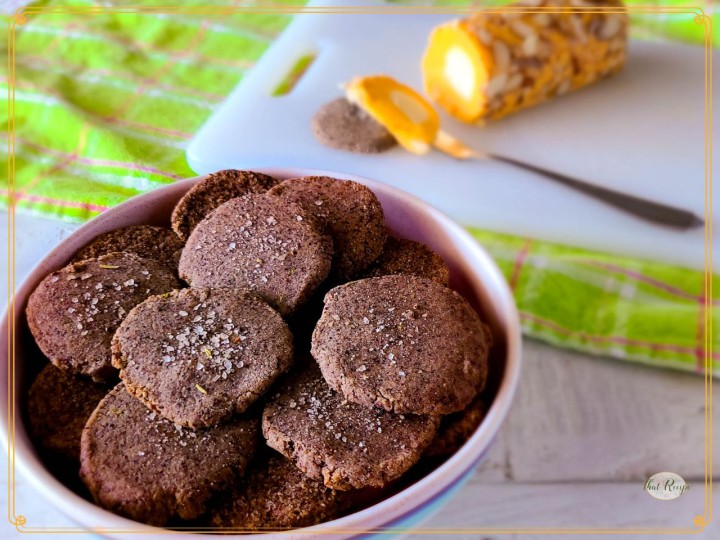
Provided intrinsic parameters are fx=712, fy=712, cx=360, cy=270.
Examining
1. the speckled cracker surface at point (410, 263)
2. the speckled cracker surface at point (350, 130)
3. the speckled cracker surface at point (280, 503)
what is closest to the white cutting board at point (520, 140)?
the speckled cracker surface at point (350, 130)

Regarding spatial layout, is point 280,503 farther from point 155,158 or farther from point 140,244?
point 155,158

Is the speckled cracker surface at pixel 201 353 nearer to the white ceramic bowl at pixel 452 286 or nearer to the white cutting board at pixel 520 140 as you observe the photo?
the white ceramic bowl at pixel 452 286

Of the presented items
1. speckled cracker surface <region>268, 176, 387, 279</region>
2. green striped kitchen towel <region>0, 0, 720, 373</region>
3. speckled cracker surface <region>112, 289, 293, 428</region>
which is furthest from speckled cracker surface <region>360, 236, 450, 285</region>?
green striped kitchen towel <region>0, 0, 720, 373</region>

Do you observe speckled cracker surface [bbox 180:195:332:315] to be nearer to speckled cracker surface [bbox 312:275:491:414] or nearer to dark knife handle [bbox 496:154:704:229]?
speckled cracker surface [bbox 312:275:491:414]

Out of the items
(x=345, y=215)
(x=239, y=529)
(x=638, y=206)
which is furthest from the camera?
(x=638, y=206)

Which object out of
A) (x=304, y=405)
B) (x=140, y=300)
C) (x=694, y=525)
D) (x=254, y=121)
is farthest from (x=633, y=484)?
(x=254, y=121)

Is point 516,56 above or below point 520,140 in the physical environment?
above

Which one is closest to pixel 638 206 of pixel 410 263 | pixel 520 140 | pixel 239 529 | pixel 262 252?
pixel 520 140
